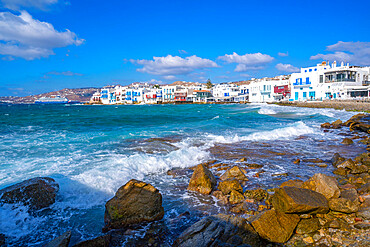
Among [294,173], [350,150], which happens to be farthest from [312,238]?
[350,150]

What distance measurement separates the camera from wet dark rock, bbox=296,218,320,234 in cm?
472

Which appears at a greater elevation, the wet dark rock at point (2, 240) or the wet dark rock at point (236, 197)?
the wet dark rock at point (236, 197)

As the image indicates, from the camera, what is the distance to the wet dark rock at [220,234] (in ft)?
13.5

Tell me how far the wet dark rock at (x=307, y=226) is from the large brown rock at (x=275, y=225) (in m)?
0.13

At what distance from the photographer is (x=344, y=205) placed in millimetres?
5086

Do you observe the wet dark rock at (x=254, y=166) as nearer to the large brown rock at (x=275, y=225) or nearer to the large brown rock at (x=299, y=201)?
the large brown rock at (x=299, y=201)

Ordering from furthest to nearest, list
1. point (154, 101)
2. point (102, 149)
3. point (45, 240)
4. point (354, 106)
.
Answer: point (154, 101) → point (354, 106) → point (102, 149) → point (45, 240)

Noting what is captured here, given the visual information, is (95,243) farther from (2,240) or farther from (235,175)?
(235,175)

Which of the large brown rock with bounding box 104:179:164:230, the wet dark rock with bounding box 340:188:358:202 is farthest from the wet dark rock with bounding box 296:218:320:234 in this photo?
the large brown rock with bounding box 104:179:164:230

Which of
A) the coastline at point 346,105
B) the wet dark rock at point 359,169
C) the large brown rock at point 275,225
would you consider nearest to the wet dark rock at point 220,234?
the large brown rock at point 275,225

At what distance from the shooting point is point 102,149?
13.5 metres

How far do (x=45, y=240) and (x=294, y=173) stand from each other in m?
8.02

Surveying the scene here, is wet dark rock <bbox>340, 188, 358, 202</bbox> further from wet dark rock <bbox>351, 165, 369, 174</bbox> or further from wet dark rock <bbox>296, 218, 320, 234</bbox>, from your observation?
wet dark rock <bbox>351, 165, 369, 174</bbox>

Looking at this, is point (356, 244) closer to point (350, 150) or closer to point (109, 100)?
point (350, 150)
